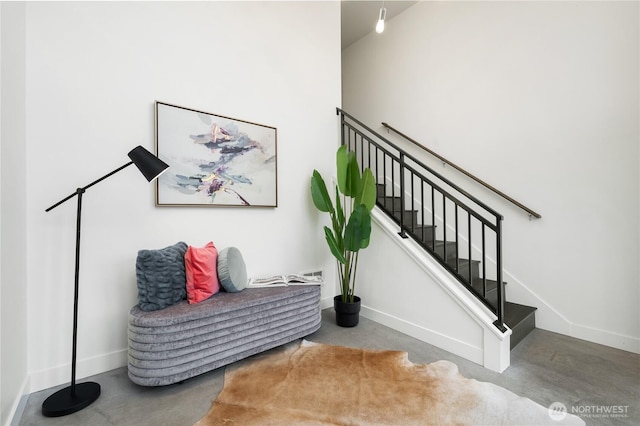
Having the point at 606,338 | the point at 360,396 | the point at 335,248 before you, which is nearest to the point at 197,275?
the point at 335,248

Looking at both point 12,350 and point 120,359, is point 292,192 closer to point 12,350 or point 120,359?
point 120,359

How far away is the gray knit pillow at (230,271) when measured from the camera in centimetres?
212

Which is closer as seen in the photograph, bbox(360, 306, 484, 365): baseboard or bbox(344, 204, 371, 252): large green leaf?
bbox(360, 306, 484, 365): baseboard

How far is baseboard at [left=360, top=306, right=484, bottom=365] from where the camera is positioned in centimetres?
210

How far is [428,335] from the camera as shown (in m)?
2.39

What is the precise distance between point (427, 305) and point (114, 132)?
2807 mm

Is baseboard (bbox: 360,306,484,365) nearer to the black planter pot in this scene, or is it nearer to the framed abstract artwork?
the black planter pot

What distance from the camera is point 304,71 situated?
3.12 metres

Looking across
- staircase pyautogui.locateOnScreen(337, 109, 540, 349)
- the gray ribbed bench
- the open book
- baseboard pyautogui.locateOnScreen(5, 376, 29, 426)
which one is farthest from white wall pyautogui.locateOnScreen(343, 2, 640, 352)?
baseboard pyautogui.locateOnScreen(5, 376, 29, 426)

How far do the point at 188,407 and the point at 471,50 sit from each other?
433 centimetres

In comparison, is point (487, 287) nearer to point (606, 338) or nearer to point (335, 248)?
point (606, 338)

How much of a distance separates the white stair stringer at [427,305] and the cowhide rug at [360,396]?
0.27 metres

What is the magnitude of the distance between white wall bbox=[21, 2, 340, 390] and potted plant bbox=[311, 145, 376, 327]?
1.86 ft

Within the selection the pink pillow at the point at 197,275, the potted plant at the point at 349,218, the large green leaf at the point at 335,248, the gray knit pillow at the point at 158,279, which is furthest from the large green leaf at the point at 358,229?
the gray knit pillow at the point at 158,279
